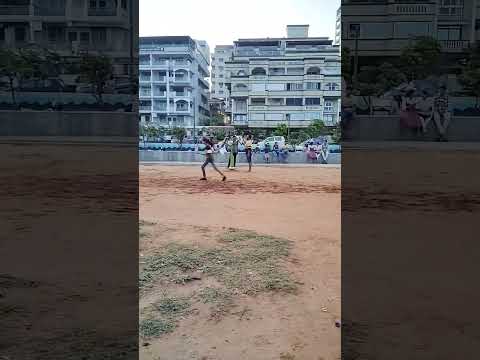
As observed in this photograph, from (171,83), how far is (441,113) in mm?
25208

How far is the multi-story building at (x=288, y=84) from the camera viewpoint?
2770 cm

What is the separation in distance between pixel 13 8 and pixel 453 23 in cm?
931

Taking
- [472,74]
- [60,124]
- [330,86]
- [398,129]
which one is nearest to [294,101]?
[330,86]

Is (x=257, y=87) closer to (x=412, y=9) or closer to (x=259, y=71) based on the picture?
(x=259, y=71)

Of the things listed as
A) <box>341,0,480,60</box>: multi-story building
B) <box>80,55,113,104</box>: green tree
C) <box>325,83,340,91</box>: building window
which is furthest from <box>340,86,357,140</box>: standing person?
<box>325,83,340,91</box>: building window

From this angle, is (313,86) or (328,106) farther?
(328,106)

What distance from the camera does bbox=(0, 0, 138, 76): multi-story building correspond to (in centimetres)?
862

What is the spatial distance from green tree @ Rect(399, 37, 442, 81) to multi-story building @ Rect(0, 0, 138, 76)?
208 inches

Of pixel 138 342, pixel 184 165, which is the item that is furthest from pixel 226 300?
pixel 184 165

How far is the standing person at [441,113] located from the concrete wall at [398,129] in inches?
5.5

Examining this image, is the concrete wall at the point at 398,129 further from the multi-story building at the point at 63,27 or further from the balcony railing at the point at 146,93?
the balcony railing at the point at 146,93

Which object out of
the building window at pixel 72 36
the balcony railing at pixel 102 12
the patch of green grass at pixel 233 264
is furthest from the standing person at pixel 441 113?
the patch of green grass at pixel 233 264

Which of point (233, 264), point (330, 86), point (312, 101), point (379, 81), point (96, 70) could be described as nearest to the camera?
point (233, 264)

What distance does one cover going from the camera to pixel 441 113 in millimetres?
14602
